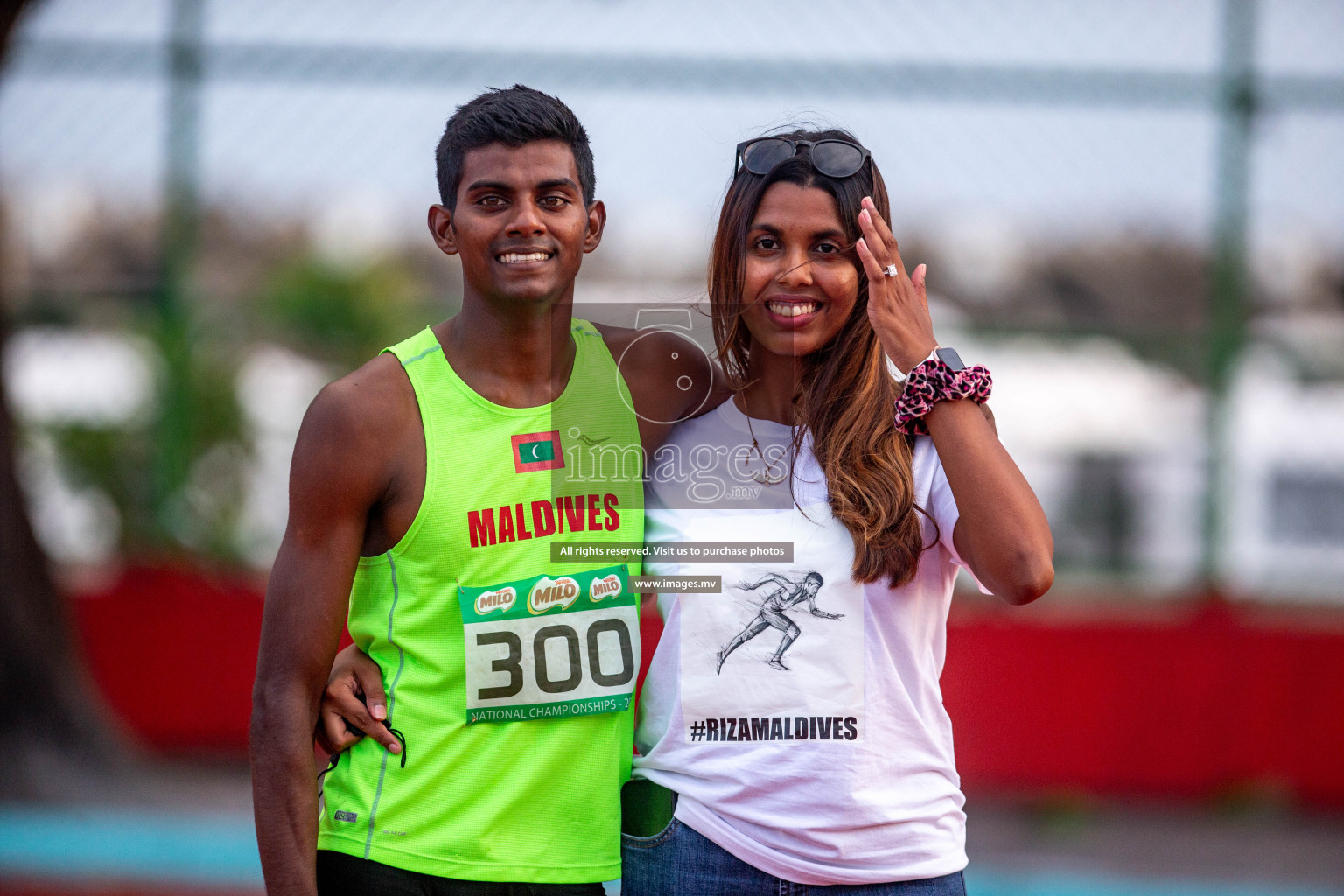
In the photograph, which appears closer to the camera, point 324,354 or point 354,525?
point 354,525

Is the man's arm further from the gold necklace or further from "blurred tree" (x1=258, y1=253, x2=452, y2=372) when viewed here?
"blurred tree" (x1=258, y1=253, x2=452, y2=372)

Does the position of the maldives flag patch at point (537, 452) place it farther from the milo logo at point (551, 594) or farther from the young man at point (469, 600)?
the milo logo at point (551, 594)

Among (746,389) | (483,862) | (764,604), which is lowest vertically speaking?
(483,862)

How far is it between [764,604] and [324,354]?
19.4ft

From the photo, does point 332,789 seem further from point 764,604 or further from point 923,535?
point 923,535

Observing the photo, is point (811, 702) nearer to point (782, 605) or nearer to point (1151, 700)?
point (782, 605)

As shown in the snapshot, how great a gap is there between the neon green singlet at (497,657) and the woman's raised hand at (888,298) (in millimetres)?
506

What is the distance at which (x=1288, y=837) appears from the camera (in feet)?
19.2

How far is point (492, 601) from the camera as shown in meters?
1.93

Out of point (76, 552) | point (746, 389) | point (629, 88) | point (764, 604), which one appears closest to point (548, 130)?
point (746, 389)

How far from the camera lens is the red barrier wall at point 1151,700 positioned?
5.98m

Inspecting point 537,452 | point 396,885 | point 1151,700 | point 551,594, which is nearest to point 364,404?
point 537,452

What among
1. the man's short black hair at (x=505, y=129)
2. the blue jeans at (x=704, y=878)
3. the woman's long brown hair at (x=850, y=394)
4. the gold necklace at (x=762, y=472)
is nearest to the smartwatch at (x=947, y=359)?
the woman's long brown hair at (x=850, y=394)

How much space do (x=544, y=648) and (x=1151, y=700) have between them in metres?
4.93
